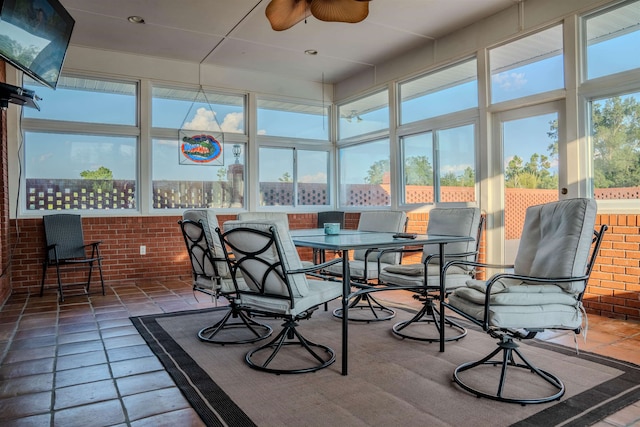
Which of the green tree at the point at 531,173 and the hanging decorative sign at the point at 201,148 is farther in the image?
the hanging decorative sign at the point at 201,148

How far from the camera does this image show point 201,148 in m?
6.54

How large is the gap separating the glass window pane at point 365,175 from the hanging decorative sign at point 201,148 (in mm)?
2130

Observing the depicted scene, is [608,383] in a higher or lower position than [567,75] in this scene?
lower

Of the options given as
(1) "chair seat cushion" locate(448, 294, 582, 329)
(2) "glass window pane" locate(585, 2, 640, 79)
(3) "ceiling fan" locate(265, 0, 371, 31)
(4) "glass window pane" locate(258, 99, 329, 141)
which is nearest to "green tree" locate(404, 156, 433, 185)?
(4) "glass window pane" locate(258, 99, 329, 141)

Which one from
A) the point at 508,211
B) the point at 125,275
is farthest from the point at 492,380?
the point at 125,275

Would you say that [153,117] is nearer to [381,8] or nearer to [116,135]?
[116,135]

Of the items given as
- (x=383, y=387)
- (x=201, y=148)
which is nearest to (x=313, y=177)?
(x=201, y=148)

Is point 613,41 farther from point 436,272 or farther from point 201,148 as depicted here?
point 201,148

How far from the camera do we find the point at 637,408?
6.90ft

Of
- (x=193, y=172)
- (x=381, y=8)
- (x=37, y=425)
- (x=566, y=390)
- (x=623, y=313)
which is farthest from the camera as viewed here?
(x=193, y=172)

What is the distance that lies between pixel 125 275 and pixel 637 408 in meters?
5.65

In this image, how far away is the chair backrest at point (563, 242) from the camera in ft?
7.48

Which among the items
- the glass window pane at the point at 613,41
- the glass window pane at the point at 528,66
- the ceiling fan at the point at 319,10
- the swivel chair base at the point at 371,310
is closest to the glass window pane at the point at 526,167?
the glass window pane at the point at 528,66

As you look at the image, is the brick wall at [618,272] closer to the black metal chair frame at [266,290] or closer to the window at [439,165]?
the window at [439,165]
